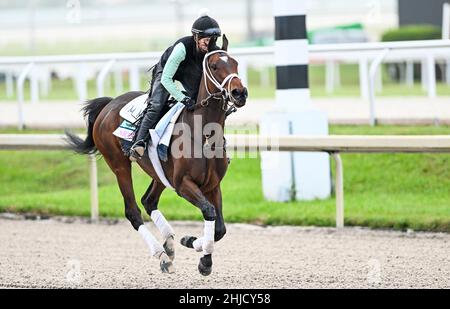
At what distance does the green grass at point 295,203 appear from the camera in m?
9.64

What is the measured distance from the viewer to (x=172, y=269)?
289 inches

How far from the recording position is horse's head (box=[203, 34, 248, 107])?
6574 mm

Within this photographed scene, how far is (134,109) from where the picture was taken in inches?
309

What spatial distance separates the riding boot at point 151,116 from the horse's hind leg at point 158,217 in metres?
0.54

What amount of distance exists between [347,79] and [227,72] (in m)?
17.0

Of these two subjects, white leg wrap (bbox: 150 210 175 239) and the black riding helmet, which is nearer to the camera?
the black riding helmet

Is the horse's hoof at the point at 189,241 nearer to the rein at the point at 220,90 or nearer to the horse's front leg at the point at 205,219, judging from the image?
the horse's front leg at the point at 205,219

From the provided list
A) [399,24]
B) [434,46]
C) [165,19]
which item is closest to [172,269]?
[434,46]

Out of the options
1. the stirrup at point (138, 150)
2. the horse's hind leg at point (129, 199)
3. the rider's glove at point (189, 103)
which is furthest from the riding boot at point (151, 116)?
the horse's hind leg at point (129, 199)

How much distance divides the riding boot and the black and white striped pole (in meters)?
3.00

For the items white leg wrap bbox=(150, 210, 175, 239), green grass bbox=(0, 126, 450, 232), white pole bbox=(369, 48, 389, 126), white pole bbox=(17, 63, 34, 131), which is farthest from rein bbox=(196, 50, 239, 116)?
white pole bbox=(17, 63, 34, 131)

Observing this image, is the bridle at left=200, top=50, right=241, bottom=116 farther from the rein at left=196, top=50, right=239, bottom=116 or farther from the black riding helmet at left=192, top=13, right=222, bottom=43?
the black riding helmet at left=192, top=13, right=222, bottom=43

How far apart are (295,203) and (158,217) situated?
2848 millimetres
